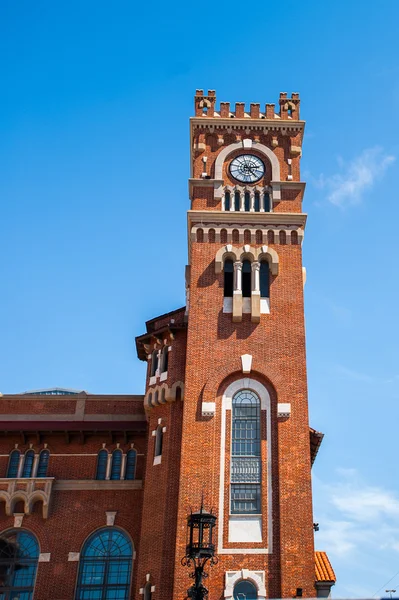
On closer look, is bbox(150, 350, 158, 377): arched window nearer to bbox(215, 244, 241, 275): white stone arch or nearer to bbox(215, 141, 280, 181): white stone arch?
bbox(215, 244, 241, 275): white stone arch

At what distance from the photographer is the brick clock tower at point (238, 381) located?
28.9m

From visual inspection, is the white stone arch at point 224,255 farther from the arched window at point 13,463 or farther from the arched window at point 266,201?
the arched window at point 13,463

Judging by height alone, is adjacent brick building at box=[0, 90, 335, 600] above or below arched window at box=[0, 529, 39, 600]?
above

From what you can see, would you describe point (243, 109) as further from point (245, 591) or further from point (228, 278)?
point (245, 591)

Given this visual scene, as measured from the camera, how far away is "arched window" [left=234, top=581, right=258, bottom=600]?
27.8m

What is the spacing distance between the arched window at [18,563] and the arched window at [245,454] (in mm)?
10643

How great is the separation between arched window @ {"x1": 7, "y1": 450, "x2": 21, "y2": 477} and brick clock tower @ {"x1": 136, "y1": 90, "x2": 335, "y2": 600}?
7238 mm

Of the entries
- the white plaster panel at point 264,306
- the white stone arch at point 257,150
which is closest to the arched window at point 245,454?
the white plaster panel at point 264,306

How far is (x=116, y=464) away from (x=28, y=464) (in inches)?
172

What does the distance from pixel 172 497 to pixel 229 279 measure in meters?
10.4

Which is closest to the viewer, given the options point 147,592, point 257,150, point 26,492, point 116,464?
point 147,592

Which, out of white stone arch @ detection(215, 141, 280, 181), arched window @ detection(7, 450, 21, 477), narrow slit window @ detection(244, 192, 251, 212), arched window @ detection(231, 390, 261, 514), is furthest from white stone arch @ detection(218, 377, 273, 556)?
arched window @ detection(7, 450, 21, 477)

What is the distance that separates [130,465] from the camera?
36.3m

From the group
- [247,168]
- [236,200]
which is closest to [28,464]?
[236,200]
